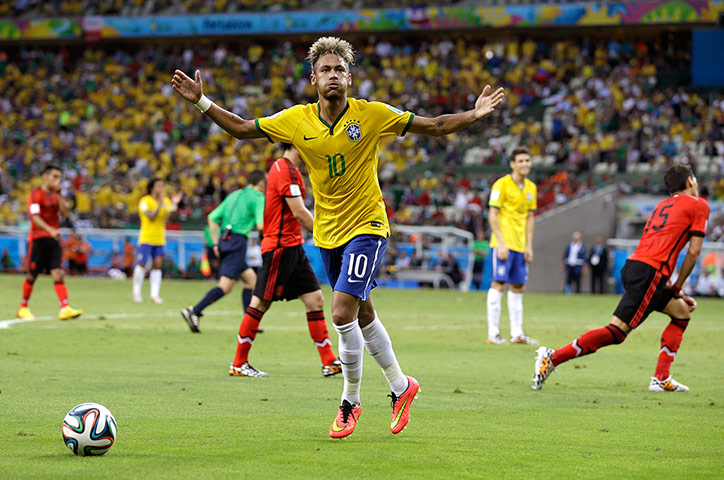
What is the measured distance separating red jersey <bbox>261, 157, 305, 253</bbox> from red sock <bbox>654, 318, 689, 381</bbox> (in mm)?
3682

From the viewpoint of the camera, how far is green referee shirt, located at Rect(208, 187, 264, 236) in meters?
13.8

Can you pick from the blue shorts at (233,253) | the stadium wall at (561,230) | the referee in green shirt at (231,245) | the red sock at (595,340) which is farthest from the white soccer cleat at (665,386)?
the stadium wall at (561,230)

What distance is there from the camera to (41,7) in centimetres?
5034

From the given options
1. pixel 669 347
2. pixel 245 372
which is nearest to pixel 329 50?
pixel 245 372

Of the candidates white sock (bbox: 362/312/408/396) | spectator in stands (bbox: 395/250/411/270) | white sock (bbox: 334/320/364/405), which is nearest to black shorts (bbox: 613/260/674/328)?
white sock (bbox: 362/312/408/396)

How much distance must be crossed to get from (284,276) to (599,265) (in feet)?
63.1

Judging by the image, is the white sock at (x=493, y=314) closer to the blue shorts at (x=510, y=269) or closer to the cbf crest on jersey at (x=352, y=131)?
the blue shorts at (x=510, y=269)

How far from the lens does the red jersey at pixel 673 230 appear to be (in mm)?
8859

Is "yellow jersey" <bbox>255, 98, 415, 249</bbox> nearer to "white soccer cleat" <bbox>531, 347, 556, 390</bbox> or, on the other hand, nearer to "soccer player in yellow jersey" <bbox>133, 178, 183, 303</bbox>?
"white soccer cleat" <bbox>531, 347, 556, 390</bbox>

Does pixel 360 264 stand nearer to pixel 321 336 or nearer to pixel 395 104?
pixel 321 336

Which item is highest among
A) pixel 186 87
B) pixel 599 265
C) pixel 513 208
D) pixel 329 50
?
pixel 329 50

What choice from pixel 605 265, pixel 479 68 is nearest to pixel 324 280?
pixel 605 265

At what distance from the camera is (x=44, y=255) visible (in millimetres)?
16031

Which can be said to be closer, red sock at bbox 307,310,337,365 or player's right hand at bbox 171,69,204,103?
player's right hand at bbox 171,69,204,103
